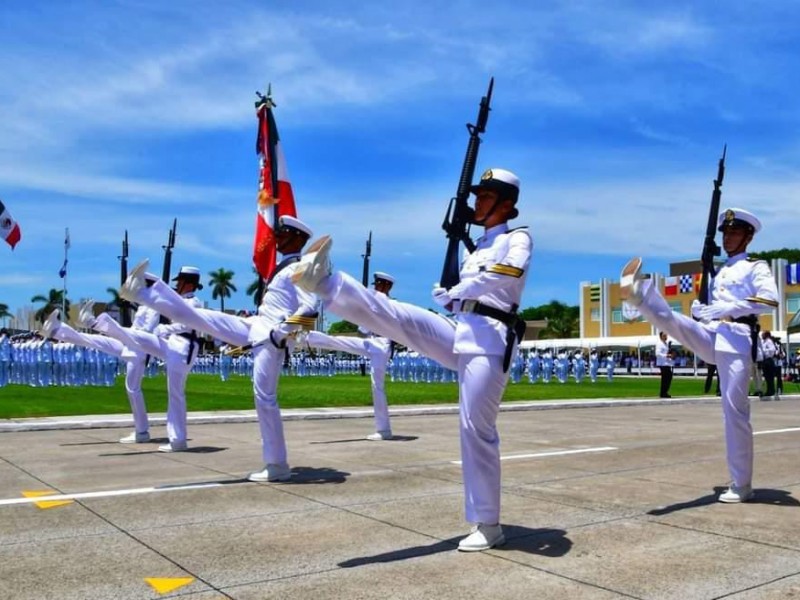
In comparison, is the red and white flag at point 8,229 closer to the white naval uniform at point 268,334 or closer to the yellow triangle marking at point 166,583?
the white naval uniform at point 268,334

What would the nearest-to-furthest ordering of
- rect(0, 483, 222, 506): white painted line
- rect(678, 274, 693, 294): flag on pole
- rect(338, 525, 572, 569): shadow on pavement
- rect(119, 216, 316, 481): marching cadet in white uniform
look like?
rect(338, 525, 572, 569): shadow on pavement < rect(0, 483, 222, 506): white painted line < rect(119, 216, 316, 481): marching cadet in white uniform < rect(678, 274, 693, 294): flag on pole

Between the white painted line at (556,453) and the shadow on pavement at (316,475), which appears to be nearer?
the shadow on pavement at (316,475)

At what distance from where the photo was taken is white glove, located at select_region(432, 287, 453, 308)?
5.23 meters

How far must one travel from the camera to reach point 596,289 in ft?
262

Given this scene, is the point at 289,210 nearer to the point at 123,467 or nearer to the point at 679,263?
the point at 123,467

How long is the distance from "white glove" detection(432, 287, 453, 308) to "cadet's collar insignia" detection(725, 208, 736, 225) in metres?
3.04

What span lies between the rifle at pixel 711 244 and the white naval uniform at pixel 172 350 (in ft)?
18.4

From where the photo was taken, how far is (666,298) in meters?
71.5

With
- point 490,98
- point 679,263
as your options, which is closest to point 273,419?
point 490,98

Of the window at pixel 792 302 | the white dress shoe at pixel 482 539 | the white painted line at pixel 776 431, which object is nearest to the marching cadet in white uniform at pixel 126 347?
the white dress shoe at pixel 482 539

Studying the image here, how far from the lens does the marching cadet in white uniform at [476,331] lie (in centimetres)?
483

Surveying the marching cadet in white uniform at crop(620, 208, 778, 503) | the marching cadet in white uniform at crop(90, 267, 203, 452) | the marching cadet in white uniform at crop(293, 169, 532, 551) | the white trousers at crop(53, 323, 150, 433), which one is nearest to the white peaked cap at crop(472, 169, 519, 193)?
the marching cadet in white uniform at crop(293, 169, 532, 551)

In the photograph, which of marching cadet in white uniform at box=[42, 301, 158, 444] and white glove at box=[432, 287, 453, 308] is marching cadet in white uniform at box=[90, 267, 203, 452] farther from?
white glove at box=[432, 287, 453, 308]

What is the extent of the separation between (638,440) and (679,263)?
2557 inches
